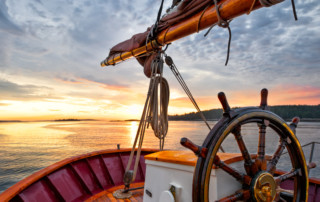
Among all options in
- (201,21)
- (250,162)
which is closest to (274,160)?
(250,162)

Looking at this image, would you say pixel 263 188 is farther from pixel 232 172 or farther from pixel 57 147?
pixel 57 147

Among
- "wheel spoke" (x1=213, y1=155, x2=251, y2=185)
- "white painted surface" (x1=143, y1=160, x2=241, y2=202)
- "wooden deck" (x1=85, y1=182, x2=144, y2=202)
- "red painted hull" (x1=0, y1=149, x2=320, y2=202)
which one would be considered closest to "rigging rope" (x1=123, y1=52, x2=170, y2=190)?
"wooden deck" (x1=85, y1=182, x2=144, y2=202)

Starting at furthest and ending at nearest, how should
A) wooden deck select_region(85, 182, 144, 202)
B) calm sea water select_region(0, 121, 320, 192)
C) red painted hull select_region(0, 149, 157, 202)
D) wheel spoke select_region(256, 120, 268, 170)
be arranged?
calm sea water select_region(0, 121, 320, 192), wooden deck select_region(85, 182, 144, 202), red painted hull select_region(0, 149, 157, 202), wheel spoke select_region(256, 120, 268, 170)

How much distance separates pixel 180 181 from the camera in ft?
5.33

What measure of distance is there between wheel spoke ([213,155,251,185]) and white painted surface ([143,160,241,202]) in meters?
0.06

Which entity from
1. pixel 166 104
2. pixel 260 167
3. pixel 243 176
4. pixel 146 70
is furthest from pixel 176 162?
pixel 146 70

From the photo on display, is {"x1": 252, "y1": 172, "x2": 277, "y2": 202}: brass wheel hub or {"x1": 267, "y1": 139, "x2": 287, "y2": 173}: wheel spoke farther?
{"x1": 267, "y1": 139, "x2": 287, "y2": 173}: wheel spoke

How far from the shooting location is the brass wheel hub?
1.38 meters

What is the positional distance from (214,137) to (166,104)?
7.89 feet

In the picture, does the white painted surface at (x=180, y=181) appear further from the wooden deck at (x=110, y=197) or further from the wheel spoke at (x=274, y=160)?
the wooden deck at (x=110, y=197)

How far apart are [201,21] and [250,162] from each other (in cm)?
181

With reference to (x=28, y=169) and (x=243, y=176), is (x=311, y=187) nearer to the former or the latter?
(x=243, y=176)

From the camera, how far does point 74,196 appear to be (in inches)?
122

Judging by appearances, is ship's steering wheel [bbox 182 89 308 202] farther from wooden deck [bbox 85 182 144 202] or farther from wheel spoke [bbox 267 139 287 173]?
wooden deck [bbox 85 182 144 202]
